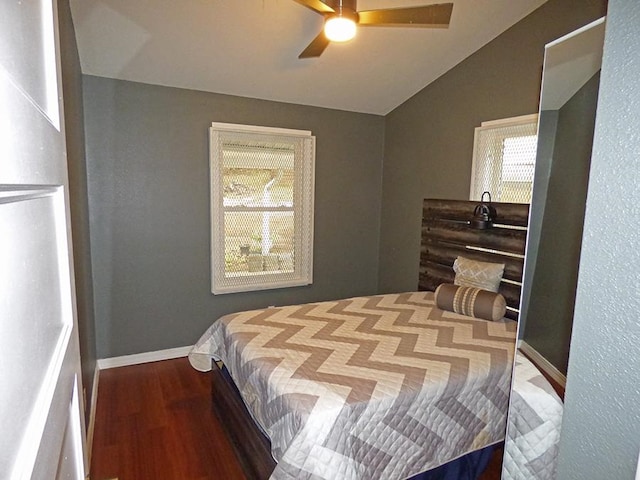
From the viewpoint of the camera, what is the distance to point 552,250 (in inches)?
44.0

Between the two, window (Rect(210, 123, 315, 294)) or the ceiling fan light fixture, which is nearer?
the ceiling fan light fixture

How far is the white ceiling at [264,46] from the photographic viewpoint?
252cm

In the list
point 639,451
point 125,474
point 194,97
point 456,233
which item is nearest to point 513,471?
point 639,451

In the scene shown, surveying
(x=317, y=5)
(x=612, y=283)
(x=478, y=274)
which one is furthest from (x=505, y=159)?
(x=612, y=283)

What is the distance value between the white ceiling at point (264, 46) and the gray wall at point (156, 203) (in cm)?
18

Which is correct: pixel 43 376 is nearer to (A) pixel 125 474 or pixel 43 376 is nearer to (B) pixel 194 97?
(A) pixel 125 474

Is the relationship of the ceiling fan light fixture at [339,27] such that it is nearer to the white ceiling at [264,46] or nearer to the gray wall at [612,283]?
the white ceiling at [264,46]

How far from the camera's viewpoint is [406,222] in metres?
4.11

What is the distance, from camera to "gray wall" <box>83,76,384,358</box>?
317 cm

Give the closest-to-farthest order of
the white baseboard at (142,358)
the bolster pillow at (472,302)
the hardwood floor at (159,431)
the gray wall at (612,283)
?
the gray wall at (612,283)
the hardwood floor at (159,431)
the bolster pillow at (472,302)
the white baseboard at (142,358)

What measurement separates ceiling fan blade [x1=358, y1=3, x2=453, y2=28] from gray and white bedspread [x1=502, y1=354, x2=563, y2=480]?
1.76m

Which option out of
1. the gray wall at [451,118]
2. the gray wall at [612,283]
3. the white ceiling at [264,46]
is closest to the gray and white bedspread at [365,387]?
the gray wall at [612,283]

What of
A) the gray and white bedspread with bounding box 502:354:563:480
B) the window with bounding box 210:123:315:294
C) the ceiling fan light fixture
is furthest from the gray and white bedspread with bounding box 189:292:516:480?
the ceiling fan light fixture

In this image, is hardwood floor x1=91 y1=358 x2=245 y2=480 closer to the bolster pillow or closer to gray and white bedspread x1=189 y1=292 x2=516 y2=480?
gray and white bedspread x1=189 y1=292 x2=516 y2=480
